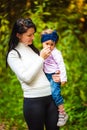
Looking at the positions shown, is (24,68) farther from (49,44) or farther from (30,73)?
(49,44)

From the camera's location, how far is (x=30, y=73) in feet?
14.5

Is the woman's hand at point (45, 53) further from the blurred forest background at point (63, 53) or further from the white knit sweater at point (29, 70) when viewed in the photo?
the blurred forest background at point (63, 53)

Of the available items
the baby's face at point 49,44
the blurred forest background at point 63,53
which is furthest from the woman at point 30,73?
the blurred forest background at point 63,53

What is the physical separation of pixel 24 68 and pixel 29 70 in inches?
2.6

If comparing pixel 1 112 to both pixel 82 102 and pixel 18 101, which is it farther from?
pixel 82 102

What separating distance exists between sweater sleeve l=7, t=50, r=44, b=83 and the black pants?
26 cm

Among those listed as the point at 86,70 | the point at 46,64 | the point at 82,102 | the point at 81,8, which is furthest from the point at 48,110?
the point at 81,8

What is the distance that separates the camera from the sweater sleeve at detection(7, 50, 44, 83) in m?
4.43

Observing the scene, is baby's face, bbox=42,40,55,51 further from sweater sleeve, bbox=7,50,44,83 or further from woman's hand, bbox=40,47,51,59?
sweater sleeve, bbox=7,50,44,83

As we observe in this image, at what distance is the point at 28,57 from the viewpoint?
4559 millimetres

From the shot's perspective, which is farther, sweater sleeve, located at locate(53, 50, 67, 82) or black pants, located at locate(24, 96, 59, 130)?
sweater sleeve, located at locate(53, 50, 67, 82)

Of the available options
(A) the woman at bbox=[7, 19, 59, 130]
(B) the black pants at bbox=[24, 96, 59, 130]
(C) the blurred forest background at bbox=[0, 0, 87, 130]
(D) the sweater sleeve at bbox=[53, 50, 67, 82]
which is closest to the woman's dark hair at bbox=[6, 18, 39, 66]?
(A) the woman at bbox=[7, 19, 59, 130]

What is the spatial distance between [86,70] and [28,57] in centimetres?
Answer: 362

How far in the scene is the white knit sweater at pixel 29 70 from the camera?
4449mm
